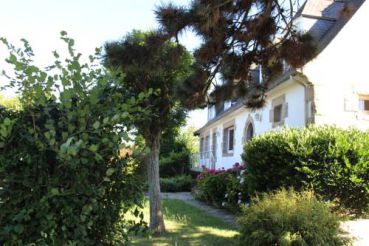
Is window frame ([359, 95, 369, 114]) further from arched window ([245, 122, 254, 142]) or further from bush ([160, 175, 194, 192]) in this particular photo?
bush ([160, 175, 194, 192])

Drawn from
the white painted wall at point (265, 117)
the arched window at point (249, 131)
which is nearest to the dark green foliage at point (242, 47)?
the white painted wall at point (265, 117)

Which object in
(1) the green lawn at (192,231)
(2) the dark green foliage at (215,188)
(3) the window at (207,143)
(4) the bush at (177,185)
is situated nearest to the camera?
(1) the green lawn at (192,231)

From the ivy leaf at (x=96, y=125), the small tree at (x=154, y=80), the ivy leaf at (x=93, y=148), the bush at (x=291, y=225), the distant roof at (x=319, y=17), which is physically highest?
the distant roof at (x=319, y=17)

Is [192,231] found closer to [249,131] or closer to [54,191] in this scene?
[54,191]

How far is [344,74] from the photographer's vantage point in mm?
11047

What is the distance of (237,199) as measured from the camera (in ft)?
37.1

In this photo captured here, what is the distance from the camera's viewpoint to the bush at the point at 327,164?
768 centimetres

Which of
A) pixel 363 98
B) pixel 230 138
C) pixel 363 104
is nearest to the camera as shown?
pixel 363 98

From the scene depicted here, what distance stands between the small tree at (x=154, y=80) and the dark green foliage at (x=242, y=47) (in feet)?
1.01

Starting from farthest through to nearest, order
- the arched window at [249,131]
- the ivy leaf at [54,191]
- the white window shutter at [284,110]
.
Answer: the arched window at [249,131] → the white window shutter at [284,110] → the ivy leaf at [54,191]

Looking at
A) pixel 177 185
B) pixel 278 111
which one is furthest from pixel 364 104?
pixel 177 185

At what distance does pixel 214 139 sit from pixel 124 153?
68.8 ft

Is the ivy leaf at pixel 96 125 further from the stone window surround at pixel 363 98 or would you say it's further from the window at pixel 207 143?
the window at pixel 207 143

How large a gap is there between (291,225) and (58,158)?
3.92m
